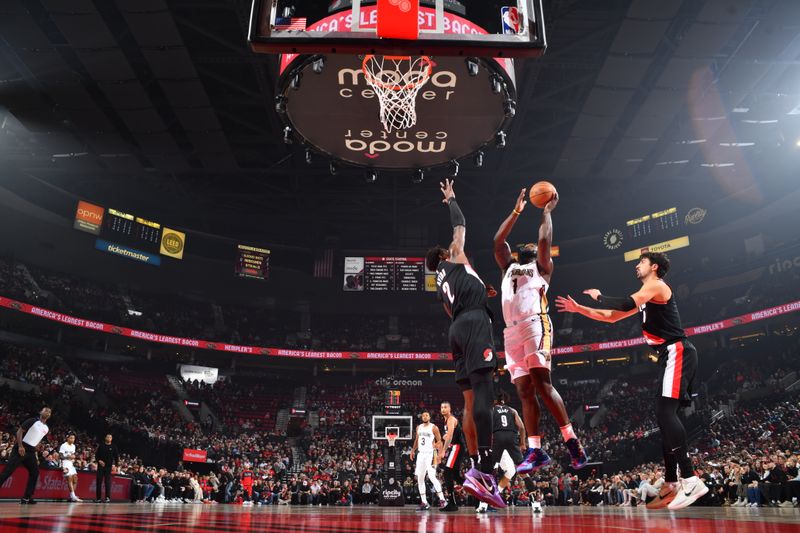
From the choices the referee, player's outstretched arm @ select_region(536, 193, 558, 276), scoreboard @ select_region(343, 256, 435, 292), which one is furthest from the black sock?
scoreboard @ select_region(343, 256, 435, 292)

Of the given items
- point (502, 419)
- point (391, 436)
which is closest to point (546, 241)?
point (502, 419)

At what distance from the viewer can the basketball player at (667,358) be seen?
440cm

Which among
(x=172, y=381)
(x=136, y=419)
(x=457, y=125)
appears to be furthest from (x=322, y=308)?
(x=457, y=125)

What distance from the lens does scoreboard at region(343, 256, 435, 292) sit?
27.8 metres

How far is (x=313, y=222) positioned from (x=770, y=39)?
20944 mm

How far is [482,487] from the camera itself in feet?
15.6

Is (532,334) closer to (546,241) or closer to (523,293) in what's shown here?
(523,293)

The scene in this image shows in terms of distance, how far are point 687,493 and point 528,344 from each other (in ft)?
5.26

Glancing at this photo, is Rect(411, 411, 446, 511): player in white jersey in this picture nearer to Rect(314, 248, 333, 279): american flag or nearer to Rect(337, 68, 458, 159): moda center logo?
Rect(337, 68, 458, 159): moda center logo

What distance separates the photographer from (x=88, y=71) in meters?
16.3

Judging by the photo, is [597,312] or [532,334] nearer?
[597,312]

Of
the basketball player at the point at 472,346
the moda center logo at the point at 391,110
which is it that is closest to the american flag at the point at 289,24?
the basketball player at the point at 472,346

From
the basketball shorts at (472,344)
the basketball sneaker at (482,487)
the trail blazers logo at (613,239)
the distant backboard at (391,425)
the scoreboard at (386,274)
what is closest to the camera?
the basketball sneaker at (482,487)

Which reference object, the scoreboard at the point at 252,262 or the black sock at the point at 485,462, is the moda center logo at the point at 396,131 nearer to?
the black sock at the point at 485,462
